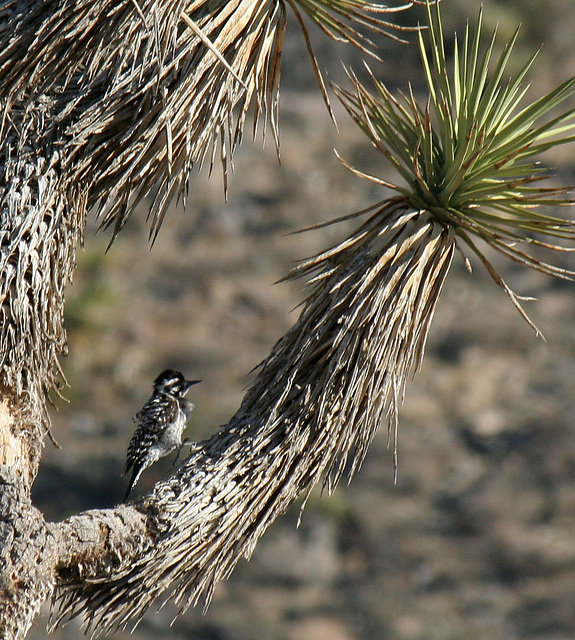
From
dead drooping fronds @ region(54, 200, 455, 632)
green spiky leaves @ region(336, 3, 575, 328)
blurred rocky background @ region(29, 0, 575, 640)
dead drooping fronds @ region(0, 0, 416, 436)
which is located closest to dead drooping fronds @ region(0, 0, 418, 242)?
dead drooping fronds @ region(0, 0, 416, 436)

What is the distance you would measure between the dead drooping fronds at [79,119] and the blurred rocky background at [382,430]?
11.2m

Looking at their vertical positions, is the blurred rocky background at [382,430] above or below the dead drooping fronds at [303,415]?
above

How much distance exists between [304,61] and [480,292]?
8.92 m

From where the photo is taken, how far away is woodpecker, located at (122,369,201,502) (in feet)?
17.3

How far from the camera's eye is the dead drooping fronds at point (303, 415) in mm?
3627

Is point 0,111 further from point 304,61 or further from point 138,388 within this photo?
point 304,61

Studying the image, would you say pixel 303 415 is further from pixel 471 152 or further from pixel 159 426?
pixel 159 426

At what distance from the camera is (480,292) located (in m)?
20.9

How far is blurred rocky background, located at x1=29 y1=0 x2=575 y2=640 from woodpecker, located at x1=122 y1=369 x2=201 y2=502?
9.09m

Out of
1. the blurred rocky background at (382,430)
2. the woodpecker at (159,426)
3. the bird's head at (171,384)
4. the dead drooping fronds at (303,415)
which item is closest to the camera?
the dead drooping fronds at (303,415)

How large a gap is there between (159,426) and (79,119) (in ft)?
7.52

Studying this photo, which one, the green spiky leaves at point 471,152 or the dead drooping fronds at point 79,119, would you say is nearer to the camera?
the dead drooping fronds at point 79,119

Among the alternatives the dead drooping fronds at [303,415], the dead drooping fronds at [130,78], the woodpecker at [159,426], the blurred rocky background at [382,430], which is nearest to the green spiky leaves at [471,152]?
the dead drooping fronds at [303,415]

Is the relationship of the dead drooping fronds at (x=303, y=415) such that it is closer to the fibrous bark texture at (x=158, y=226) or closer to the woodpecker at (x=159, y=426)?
the fibrous bark texture at (x=158, y=226)
